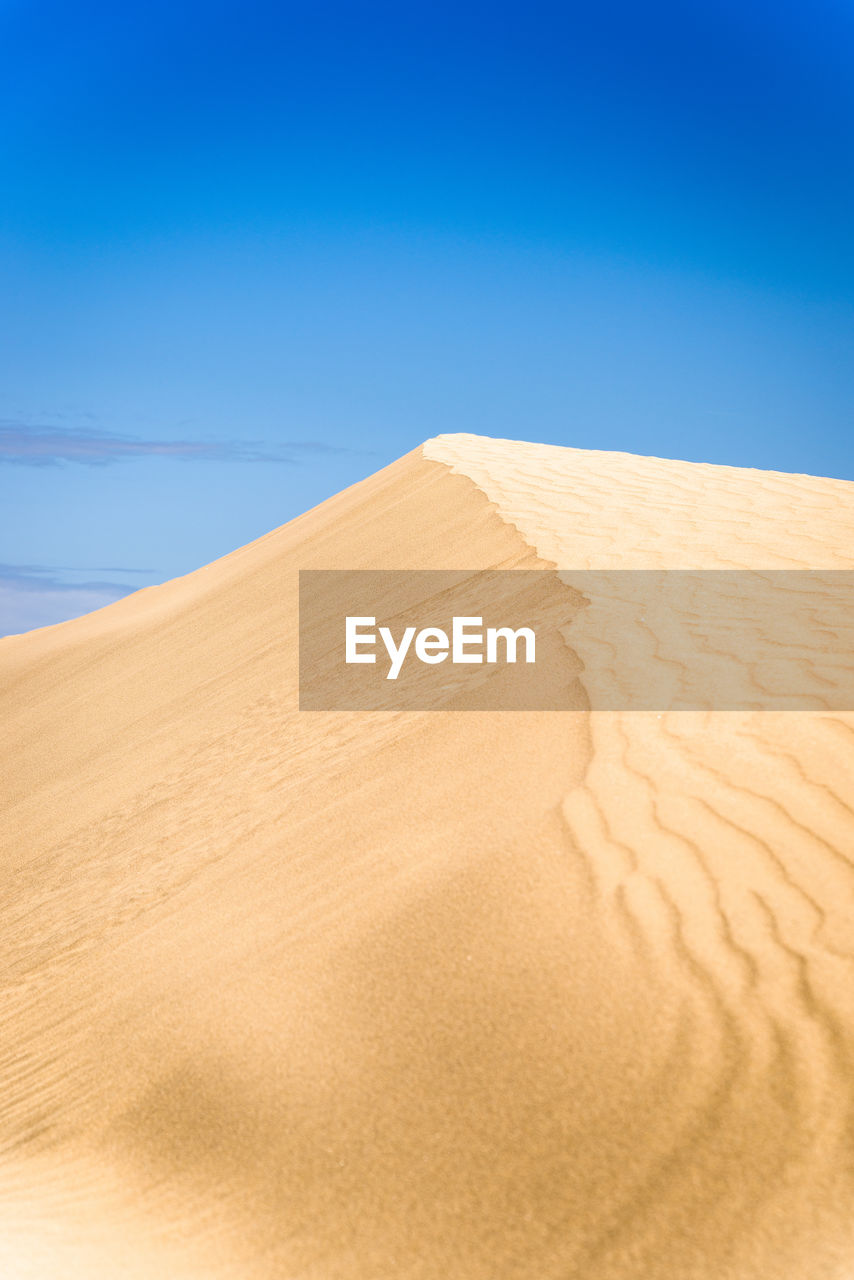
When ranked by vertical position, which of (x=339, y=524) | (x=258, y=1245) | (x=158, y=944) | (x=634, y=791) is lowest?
(x=258, y=1245)

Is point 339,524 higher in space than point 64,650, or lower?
higher

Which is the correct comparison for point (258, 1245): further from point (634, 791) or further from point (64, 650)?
point (64, 650)

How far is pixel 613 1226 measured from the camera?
243 centimetres

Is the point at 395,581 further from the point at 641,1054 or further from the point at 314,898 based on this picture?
the point at 641,1054

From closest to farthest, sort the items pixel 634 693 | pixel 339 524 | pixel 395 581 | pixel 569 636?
pixel 634 693
pixel 569 636
pixel 395 581
pixel 339 524

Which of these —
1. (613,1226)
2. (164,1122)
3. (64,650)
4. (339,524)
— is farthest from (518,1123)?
(64,650)

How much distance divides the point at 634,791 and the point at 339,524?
851 cm

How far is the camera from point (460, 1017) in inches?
A: 117

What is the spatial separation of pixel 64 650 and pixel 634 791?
10.2 m

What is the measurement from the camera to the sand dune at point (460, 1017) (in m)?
2.49

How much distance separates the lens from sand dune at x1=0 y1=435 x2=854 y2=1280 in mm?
2492

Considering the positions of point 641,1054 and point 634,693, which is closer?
point 641,1054

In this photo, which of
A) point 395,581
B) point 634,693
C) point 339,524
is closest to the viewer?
point 634,693

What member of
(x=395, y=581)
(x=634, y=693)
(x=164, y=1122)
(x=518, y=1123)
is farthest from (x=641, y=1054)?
(x=395, y=581)
